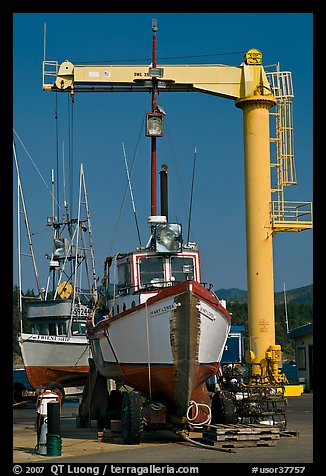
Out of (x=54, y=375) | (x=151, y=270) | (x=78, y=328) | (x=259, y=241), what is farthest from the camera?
(x=78, y=328)

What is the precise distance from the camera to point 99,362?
2114 centimetres

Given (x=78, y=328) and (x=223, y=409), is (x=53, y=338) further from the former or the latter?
(x=223, y=409)

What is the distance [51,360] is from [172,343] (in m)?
17.3

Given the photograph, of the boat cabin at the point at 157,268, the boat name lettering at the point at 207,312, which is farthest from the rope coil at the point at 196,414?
the boat cabin at the point at 157,268

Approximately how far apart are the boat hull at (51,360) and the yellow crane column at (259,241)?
6753 millimetres

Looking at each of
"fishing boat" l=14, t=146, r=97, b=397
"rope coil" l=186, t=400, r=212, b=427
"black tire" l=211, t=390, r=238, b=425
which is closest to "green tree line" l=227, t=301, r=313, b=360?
"fishing boat" l=14, t=146, r=97, b=397

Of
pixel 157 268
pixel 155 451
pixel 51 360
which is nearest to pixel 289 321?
pixel 51 360

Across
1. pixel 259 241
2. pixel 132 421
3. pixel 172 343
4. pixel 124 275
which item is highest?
pixel 259 241

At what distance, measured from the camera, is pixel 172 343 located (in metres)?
17.2

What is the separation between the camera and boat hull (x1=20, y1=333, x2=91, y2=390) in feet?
110

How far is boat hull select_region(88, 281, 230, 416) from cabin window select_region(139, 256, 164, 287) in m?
1.69

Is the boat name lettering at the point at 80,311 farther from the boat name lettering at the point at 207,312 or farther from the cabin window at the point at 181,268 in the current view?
the boat name lettering at the point at 207,312
